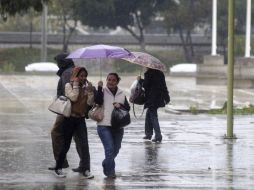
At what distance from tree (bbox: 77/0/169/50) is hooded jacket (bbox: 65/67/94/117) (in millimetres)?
55886

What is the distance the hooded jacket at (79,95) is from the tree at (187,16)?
197ft

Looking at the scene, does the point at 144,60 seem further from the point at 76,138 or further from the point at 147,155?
the point at 76,138

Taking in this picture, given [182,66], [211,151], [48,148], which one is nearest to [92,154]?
[48,148]

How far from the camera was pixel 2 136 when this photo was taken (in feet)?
68.3

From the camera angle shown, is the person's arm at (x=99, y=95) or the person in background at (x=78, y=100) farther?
the person's arm at (x=99, y=95)

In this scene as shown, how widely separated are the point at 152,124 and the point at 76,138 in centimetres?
562

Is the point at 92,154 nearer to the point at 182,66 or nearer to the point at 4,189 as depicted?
the point at 4,189

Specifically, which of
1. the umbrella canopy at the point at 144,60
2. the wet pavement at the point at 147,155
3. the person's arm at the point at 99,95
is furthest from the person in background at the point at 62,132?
the umbrella canopy at the point at 144,60

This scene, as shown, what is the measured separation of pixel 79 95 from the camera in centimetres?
1404

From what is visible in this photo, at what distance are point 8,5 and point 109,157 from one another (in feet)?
22.6

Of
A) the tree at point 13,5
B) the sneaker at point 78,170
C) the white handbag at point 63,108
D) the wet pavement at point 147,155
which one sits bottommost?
the wet pavement at point 147,155

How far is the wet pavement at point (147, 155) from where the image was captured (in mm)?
13969

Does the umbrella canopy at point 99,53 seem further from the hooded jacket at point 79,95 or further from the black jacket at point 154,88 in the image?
the black jacket at point 154,88

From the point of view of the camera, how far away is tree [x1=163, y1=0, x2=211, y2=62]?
245ft
